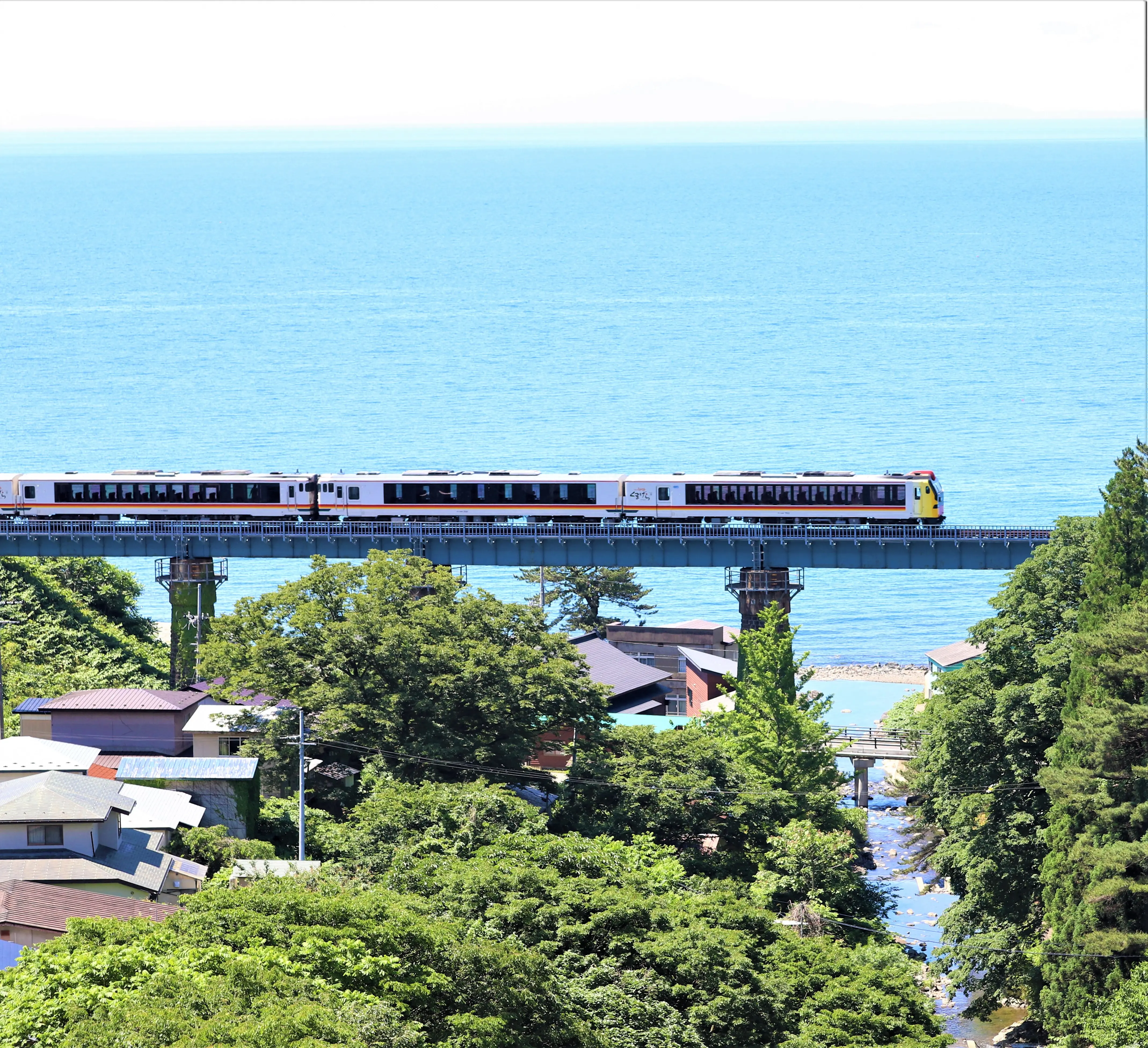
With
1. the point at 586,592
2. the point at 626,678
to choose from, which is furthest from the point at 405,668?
the point at 586,592

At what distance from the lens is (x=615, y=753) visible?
51312 mm

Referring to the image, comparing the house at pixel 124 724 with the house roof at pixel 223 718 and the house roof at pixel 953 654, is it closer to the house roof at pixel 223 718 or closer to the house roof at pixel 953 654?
the house roof at pixel 223 718

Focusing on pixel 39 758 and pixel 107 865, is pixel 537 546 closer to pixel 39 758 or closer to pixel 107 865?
pixel 39 758

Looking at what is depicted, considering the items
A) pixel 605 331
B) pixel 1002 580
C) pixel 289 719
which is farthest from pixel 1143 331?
pixel 289 719

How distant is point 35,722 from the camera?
55.5m

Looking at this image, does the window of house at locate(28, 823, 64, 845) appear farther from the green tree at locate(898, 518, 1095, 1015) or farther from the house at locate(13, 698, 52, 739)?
the green tree at locate(898, 518, 1095, 1015)

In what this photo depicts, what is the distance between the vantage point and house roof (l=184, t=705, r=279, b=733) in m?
52.4

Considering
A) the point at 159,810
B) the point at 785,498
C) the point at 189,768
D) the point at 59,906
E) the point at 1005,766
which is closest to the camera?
the point at 59,906

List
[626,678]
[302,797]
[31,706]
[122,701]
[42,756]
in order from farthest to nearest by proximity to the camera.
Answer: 1. [626,678]
2. [31,706]
3. [122,701]
4. [42,756]
5. [302,797]

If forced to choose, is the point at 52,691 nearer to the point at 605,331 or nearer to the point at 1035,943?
the point at 1035,943

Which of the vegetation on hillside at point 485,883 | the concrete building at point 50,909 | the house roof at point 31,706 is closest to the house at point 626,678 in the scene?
the vegetation on hillside at point 485,883

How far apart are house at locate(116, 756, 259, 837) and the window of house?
19.8 ft

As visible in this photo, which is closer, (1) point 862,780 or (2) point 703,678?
(1) point 862,780

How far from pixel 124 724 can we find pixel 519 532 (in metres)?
20.3
